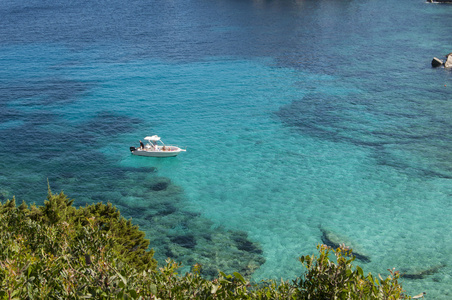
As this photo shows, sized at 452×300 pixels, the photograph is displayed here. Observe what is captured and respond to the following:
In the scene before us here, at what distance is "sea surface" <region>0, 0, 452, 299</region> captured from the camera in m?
40.3

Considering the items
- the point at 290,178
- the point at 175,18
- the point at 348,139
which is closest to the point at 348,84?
the point at 348,139

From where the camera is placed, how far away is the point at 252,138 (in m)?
60.8

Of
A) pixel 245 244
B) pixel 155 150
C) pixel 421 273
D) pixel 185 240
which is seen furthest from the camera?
pixel 155 150

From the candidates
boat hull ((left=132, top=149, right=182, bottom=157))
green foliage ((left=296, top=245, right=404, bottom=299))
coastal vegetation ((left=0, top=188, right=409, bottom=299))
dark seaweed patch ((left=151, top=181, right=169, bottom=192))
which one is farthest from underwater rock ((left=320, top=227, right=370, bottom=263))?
boat hull ((left=132, top=149, right=182, bottom=157))

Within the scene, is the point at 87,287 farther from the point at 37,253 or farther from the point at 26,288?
the point at 37,253

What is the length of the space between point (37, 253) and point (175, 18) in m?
127

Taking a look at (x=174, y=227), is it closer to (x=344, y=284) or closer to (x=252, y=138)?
(x=252, y=138)

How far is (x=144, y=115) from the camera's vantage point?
6912 centimetres

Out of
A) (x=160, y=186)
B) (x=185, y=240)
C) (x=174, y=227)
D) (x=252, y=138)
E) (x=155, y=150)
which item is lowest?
(x=185, y=240)

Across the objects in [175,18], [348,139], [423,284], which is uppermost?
[175,18]

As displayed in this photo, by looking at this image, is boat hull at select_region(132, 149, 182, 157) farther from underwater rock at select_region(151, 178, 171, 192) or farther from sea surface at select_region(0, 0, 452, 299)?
underwater rock at select_region(151, 178, 171, 192)

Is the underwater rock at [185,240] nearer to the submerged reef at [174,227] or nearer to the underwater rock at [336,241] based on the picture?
the submerged reef at [174,227]

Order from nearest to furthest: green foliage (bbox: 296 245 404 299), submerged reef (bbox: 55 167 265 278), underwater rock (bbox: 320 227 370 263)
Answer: green foliage (bbox: 296 245 404 299) → submerged reef (bbox: 55 167 265 278) → underwater rock (bbox: 320 227 370 263)

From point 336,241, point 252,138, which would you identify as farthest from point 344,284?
point 252,138
